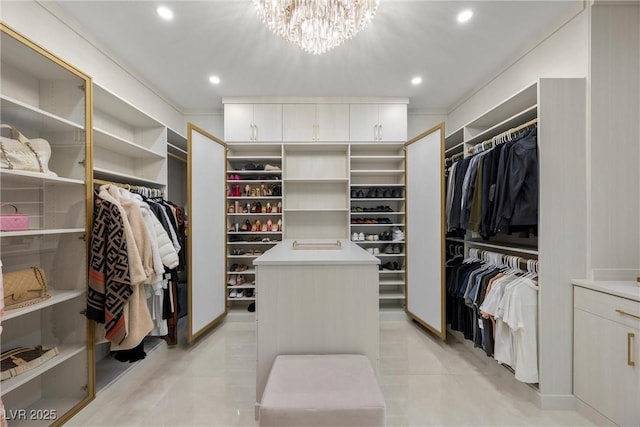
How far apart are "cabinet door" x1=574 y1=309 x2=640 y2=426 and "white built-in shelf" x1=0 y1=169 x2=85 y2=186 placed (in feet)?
10.9

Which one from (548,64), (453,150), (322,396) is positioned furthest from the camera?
(453,150)

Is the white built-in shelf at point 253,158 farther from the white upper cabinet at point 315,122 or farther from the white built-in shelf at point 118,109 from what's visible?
the white built-in shelf at point 118,109

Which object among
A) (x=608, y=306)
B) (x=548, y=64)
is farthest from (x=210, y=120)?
(x=608, y=306)

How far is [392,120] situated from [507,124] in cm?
139

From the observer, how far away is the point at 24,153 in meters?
1.46

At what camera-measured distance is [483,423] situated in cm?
162

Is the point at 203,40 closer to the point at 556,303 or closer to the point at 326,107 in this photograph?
the point at 326,107

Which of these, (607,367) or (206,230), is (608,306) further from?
(206,230)

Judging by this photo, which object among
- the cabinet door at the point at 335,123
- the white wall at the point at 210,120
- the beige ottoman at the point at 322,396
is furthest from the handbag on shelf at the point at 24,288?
the cabinet door at the point at 335,123

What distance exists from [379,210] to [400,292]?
113cm

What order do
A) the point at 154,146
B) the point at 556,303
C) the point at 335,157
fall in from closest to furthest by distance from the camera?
the point at 556,303 → the point at 154,146 → the point at 335,157

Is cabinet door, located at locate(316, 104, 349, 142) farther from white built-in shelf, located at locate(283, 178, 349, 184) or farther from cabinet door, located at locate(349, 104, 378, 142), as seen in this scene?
white built-in shelf, located at locate(283, 178, 349, 184)

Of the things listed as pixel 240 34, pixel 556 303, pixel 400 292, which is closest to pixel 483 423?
pixel 556 303

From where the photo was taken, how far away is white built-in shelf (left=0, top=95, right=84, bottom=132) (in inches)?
55.2
